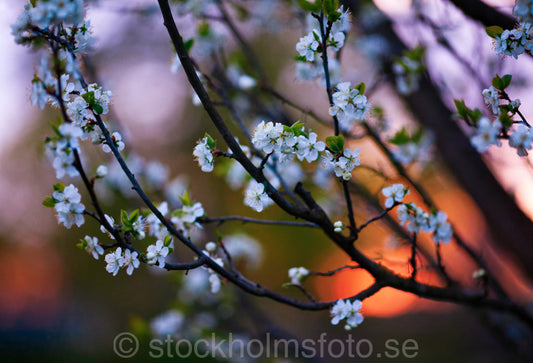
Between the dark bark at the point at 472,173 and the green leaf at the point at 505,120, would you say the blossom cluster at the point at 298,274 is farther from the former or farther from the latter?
the dark bark at the point at 472,173

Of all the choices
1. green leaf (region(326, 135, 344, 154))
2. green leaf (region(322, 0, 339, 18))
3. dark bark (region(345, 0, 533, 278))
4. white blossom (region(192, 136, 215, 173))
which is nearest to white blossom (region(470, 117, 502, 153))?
green leaf (region(326, 135, 344, 154))

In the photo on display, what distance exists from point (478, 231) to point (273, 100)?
2.25 m

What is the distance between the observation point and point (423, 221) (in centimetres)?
146

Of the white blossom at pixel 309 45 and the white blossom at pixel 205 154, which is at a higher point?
the white blossom at pixel 309 45

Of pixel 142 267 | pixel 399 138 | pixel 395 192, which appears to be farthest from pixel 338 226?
pixel 142 267

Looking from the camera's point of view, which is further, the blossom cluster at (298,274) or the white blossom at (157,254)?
the blossom cluster at (298,274)

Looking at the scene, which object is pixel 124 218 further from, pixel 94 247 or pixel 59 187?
pixel 59 187

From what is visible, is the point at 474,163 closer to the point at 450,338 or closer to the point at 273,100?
the point at 273,100

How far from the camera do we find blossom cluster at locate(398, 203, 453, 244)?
144 centimetres

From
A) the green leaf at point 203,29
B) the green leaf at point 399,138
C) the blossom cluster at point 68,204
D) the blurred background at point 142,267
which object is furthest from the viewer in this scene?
the blurred background at point 142,267

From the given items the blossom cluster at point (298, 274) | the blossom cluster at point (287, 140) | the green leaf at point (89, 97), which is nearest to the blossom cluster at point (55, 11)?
the green leaf at point (89, 97)

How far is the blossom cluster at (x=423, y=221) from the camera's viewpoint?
4.73ft

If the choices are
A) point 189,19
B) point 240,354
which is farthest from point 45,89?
point 240,354

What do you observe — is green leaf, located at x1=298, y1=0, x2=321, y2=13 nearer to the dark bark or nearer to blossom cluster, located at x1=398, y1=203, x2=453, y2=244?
blossom cluster, located at x1=398, y1=203, x2=453, y2=244
